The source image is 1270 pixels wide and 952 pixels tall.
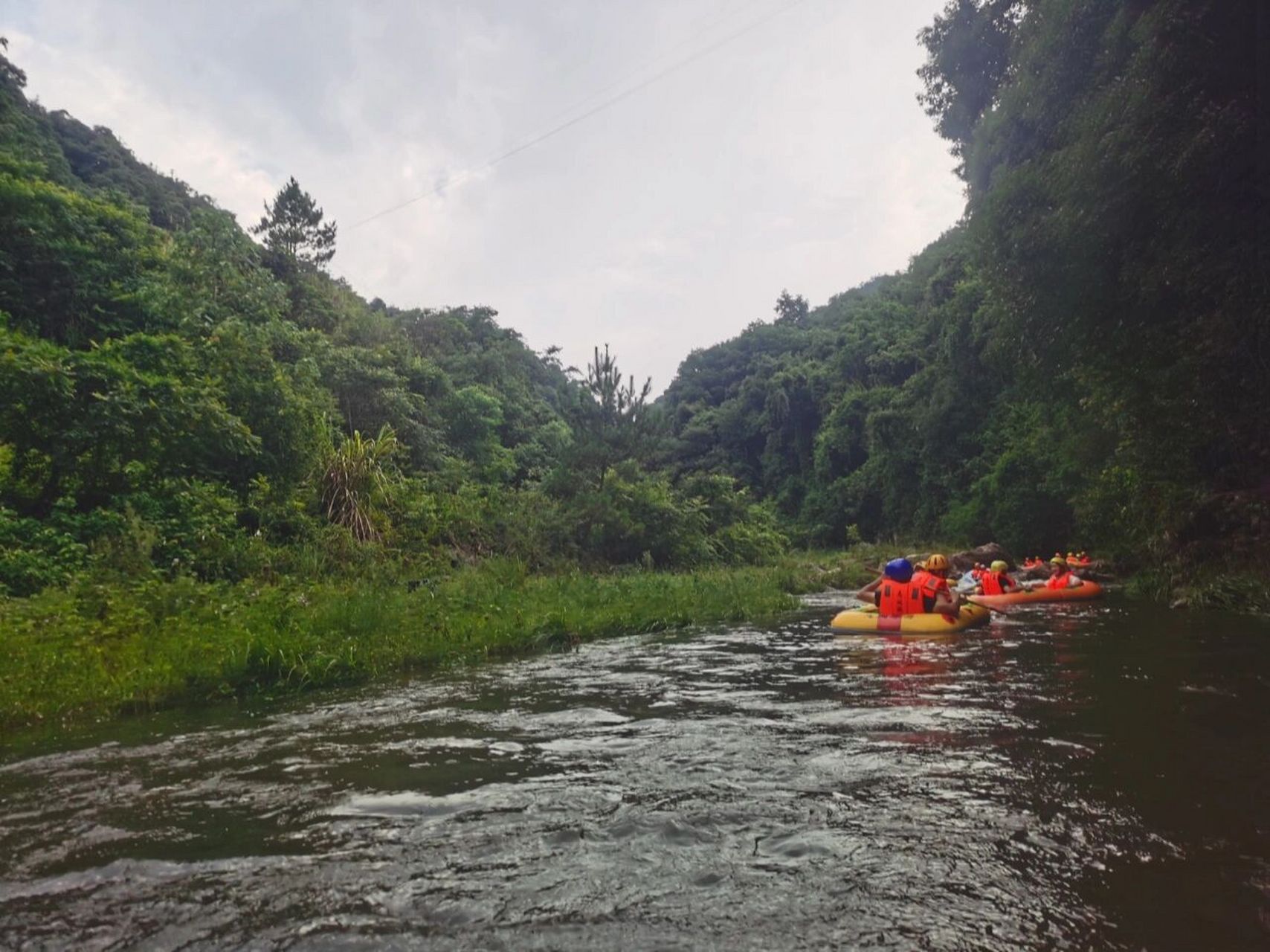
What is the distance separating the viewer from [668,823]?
9.90 feet

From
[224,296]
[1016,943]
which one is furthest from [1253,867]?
[224,296]

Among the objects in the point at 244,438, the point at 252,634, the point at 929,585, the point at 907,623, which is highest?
the point at 244,438

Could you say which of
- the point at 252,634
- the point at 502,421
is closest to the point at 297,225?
the point at 502,421

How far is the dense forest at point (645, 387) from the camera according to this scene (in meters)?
7.63

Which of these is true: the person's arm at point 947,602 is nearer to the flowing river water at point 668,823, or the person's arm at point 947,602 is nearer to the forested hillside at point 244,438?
the flowing river water at point 668,823

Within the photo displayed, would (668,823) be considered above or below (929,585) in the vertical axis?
below

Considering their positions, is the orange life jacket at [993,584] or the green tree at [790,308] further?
the green tree at [790,308]

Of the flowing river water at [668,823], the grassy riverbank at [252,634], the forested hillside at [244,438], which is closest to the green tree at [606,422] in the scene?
the forested hillside at [244,438]

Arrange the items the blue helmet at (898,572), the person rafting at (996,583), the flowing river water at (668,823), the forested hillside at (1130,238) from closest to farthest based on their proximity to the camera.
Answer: the flowing river water at (668,823)
the forested hillside at (1130,238)
the blue helmet at (898,572)
the person rafting at (996,583)

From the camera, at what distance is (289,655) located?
256 inches

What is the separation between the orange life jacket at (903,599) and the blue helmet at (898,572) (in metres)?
0.18

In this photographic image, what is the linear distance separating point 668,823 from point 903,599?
24.7 ft

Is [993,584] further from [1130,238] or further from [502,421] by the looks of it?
[502,421]

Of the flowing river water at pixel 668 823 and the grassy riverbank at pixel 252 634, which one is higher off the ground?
Answer: the grassy riverbank at pixel 252 634
